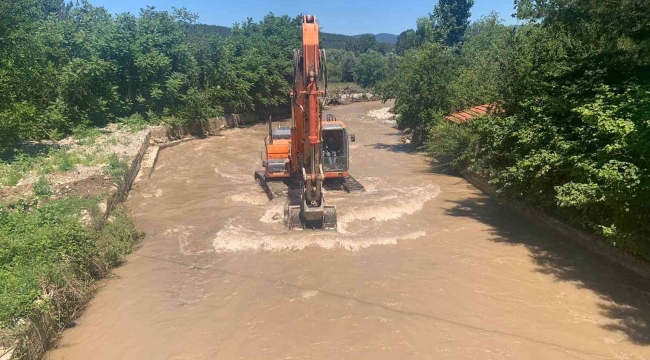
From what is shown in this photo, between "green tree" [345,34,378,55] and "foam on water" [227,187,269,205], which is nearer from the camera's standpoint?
"foam on water" [227,187,269,205]

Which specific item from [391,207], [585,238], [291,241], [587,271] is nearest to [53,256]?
[291,241]

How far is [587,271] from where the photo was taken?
8977 millimetres

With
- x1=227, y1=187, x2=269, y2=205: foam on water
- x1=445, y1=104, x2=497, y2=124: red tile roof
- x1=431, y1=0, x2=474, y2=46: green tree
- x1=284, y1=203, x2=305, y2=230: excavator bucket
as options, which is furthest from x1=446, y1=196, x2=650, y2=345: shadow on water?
x1=431, y1=0, x2=474, y2=46: green tree

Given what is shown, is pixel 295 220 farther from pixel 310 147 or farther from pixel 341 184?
pixel 341 184

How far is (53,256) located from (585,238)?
1043 centimetres

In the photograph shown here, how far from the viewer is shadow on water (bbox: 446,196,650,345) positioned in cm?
734

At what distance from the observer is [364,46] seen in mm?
143250

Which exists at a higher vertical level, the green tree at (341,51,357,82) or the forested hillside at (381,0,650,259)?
the green tree at (341,51,357,82)

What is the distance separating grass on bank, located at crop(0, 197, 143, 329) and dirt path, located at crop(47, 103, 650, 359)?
0.40 m

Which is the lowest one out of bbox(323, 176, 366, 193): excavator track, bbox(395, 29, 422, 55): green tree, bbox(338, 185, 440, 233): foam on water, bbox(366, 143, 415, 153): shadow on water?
bbox(338, 185, 440, 233): foam on water

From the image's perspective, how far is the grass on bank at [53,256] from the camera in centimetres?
639

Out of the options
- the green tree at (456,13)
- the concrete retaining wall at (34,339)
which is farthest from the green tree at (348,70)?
the concrete retaining wall at (34,339)

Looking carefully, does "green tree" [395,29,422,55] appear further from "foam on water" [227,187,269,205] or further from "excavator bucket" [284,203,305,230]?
"excavator bucket" [284,203,305,230]

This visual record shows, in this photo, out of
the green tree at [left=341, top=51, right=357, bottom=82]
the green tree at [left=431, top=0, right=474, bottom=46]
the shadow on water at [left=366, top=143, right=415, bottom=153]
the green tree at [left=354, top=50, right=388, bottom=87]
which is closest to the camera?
the shadow on water at [left=366, top=143, right=415, bottom=153]
